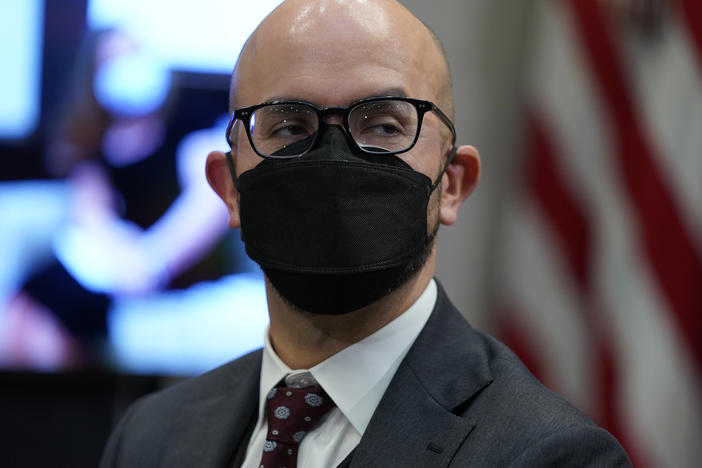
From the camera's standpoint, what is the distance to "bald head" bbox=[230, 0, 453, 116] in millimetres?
1676

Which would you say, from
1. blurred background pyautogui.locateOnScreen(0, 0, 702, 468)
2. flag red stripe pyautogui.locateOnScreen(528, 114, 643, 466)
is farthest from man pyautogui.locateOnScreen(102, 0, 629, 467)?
blurred background pyautogui.locateOnScreen(0, 0, 702, 468)

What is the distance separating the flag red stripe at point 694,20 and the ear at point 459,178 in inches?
62.6

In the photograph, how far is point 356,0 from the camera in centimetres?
177

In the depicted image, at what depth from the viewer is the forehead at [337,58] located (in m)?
1.66

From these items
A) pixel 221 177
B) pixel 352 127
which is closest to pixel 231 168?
pixel 221 177

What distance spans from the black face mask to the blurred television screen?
7.05 ft

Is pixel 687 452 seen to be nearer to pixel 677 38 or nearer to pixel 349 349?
pixel 677 38

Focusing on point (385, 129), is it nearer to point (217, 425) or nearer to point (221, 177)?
point (221, 177)

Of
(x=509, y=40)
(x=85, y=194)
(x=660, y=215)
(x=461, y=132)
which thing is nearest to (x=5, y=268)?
(x=85, y=194)

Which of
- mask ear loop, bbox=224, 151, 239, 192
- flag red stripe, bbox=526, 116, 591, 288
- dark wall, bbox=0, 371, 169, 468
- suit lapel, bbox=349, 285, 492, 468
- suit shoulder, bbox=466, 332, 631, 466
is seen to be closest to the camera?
suit shoulder, bbox=466, 332, 631, 466

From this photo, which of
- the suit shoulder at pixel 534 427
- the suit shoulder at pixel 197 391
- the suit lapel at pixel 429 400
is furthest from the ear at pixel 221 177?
the suit shoulder at pixel 534 427

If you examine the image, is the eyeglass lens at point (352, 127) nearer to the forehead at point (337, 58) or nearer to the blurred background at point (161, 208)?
the forehead at point (337, 58)

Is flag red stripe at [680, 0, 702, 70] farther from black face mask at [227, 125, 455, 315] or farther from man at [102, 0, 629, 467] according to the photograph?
black face mask at [227, 125, 455, 315]

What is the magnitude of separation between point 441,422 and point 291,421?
293 mm
